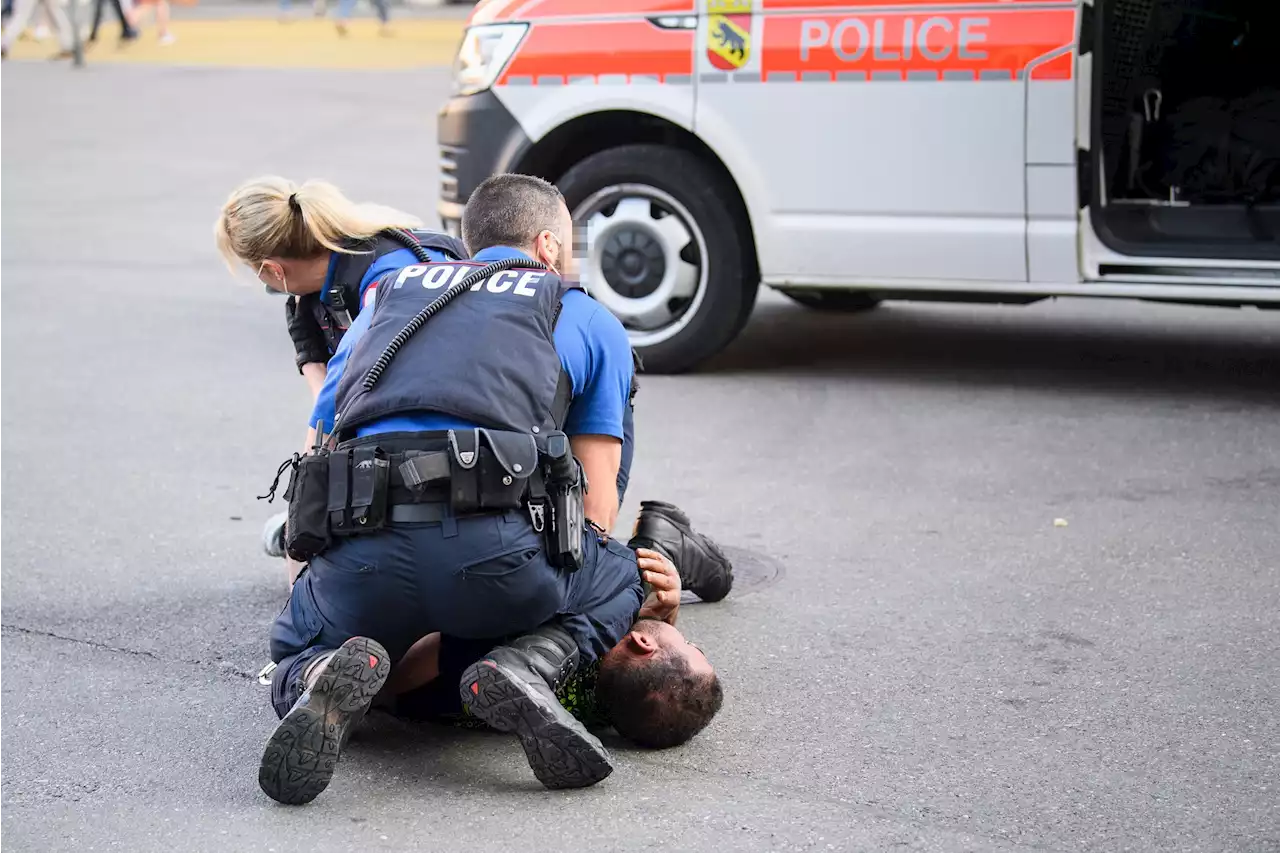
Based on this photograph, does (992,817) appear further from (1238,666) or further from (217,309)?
(217,309)

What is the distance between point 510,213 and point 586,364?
0.42 m

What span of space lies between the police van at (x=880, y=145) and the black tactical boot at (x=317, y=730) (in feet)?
13.6

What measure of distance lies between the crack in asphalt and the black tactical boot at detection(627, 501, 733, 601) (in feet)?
3.40

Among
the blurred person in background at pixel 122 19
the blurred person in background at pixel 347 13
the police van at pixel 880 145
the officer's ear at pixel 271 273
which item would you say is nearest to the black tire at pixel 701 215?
the police van at pixel 880 145

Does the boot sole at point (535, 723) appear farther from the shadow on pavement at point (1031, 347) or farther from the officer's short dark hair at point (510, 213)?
the shadow on pavement at point (1031, 347)

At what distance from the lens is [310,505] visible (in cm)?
359

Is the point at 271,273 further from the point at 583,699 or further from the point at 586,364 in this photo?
the point at 583,699

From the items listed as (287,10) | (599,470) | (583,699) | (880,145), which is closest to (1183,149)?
(880,145)

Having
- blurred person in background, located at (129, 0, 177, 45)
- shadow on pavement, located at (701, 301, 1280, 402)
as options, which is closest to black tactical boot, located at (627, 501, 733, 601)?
shadow on pavement, located at (701, 301, 1280, 402)

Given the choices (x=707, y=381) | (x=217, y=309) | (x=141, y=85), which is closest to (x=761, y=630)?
(x=707, y=381)

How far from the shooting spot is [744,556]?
5.25m

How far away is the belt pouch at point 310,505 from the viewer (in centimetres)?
359

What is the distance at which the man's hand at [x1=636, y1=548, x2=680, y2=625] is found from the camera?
410cm

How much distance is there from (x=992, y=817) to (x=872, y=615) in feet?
4.29
